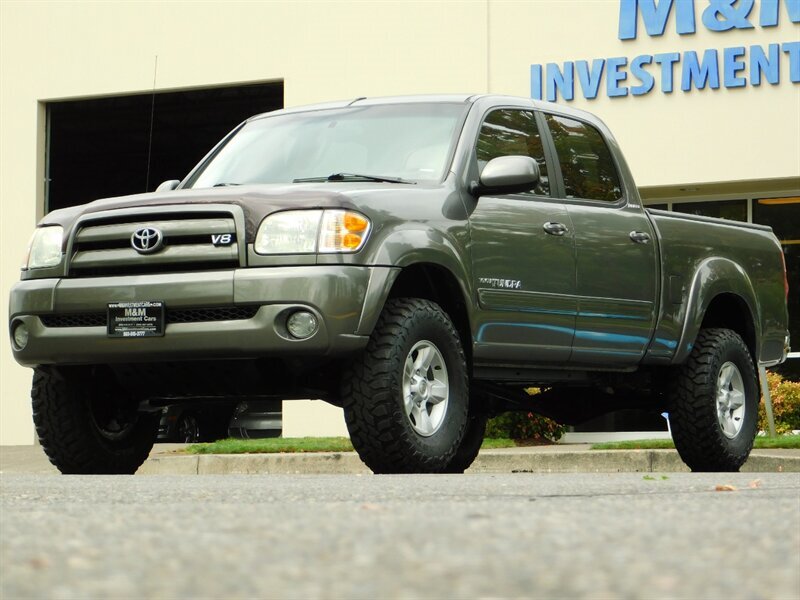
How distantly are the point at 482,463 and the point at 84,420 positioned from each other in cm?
476

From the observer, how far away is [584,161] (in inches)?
357

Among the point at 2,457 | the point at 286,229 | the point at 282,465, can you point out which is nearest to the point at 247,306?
the point at 286,229

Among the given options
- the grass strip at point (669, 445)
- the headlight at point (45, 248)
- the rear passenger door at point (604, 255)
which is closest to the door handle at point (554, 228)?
the rear passenger door at point (604, 255)

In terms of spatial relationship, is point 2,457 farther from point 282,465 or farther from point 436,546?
point 436,546

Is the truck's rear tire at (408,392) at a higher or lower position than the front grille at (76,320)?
lower

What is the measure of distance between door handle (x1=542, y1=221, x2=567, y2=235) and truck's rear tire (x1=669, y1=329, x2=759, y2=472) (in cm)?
153

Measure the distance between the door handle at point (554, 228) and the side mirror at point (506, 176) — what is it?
492 mm

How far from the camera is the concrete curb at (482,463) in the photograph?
1208 centimetres

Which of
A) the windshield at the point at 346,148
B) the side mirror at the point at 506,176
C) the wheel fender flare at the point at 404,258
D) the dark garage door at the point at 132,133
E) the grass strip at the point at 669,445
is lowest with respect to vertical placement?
the grass strip at the point at 669,445

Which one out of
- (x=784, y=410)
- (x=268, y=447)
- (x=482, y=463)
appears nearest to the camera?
(x=482, y=463)

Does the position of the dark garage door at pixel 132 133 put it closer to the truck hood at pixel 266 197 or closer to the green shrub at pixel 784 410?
the green shrub at pixel 784 410

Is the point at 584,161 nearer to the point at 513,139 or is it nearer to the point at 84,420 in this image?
the point at 513,139

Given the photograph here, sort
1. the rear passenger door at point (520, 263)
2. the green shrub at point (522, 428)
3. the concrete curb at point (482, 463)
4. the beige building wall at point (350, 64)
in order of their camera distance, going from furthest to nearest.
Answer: the beige building wall at point (350, 64)
the green shrub at point (522, 428)
the concrete curb at point (482, 463)
the rear passenger door at point (520, 263)

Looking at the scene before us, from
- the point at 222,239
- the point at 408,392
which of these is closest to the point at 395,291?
the point at 408,392
